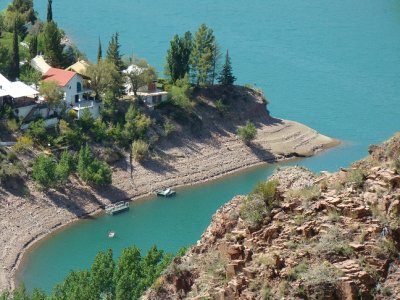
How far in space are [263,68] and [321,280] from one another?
68.4m

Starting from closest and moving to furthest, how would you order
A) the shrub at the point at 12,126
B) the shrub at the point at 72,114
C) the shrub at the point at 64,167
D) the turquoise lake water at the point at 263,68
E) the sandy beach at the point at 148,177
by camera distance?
the sandy beach at the point at 148,177 < the turquoise lake water at the point at 263,68 < the shrub at the point at 64,167 < the shrub at the point at 12,126 < the shrub at the point at 72,114

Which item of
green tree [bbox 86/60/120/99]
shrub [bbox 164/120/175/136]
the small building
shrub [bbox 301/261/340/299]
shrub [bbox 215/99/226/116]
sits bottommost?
shrub [bbox 164/120/175/136]

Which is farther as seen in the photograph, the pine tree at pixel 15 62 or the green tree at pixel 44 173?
the pine tree at pixel 15 62

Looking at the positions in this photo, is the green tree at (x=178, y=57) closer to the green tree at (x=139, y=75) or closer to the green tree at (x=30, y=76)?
the green tree at (x=139, y=75)

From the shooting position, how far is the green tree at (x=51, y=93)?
194ft

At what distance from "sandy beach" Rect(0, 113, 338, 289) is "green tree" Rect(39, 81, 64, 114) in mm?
5786

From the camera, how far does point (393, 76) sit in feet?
268

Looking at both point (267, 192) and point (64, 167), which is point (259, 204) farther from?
point (64, 167)

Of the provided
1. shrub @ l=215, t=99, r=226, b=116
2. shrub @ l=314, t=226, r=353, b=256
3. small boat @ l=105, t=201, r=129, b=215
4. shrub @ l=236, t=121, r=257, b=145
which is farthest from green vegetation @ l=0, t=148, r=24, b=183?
shrub @ l=314, t=226, r=353, b=256

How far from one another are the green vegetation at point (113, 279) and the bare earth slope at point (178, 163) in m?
9.70

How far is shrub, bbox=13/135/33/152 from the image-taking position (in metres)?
56.2

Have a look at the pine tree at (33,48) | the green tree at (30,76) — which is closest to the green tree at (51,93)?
the green tree at (30,76)

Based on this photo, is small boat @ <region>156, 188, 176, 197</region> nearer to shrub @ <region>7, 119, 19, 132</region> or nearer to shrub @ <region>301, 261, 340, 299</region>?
shrub @ <region>7, 119, 19, 132</region>

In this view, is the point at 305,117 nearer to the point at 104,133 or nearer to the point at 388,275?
the point at 104,133
